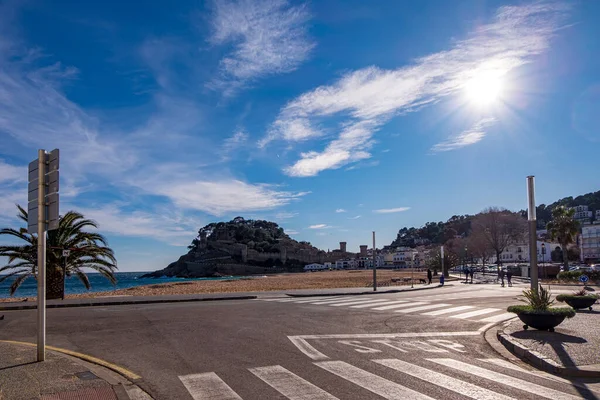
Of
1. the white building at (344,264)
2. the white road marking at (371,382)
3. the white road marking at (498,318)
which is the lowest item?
the white building at (344,264)

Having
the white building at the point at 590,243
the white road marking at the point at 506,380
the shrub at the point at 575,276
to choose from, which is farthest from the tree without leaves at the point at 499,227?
the white road marking at the point at 506,380

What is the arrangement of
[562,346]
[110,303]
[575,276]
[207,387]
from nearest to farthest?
[207,387] < [562,346] < [110,303] < [575,276]

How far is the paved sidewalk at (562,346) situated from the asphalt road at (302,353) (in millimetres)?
486

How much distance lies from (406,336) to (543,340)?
2.90 m

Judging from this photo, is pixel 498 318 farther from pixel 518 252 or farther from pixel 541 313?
pixel 518 252

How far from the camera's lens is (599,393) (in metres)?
6.55

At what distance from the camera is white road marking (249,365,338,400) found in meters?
6.22

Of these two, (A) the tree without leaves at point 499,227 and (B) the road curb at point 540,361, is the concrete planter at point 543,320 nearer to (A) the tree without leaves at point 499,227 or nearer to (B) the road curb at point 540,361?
(B) the road curb at point 540,361

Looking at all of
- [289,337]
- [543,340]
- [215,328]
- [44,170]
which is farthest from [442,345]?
[44,170]

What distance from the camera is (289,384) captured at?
22.4 ft

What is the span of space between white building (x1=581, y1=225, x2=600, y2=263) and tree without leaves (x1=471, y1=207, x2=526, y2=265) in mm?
44331

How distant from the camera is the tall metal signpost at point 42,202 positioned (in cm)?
841

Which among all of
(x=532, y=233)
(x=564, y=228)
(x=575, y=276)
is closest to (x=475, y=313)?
(x=532, y=233)

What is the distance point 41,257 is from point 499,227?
242ft
